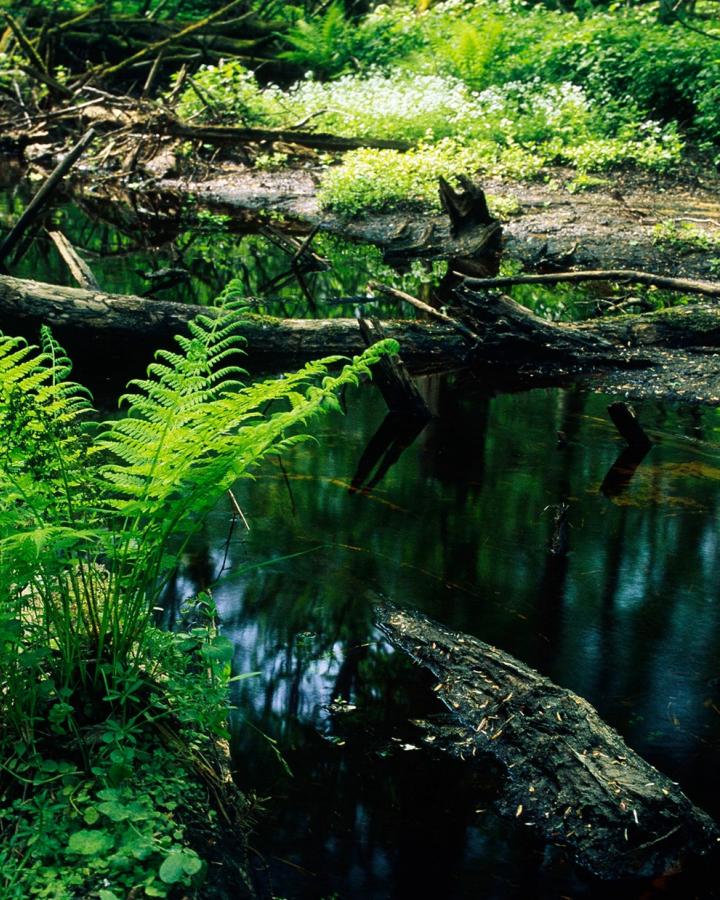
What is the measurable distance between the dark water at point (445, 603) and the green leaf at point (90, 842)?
0.78 metres

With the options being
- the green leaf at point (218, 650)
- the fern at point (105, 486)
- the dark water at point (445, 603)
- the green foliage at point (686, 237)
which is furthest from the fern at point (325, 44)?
the green leaf at point (218, 650)

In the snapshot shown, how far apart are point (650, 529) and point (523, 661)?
212 cm

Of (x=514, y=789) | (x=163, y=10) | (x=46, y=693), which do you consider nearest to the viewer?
(x=46, y=693)

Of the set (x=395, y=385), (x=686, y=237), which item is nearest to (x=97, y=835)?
(x=395, y=385)

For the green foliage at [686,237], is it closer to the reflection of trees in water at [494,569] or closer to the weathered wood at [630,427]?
the reflection of trees in water at [494,569]

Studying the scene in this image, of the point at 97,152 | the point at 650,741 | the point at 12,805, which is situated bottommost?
the point at 650,741

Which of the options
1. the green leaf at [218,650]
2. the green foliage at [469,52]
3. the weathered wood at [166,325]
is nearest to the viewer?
the green leaf at [218,650]

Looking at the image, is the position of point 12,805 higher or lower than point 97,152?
lower

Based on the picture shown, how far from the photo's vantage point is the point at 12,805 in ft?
10.0

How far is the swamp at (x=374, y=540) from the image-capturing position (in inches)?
134

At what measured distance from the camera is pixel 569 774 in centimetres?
391

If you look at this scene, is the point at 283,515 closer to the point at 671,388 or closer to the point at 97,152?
the point at 671,388

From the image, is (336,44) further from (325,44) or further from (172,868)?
(172,868)

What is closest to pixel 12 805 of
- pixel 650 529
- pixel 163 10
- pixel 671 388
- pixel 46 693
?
pixel 46 693
